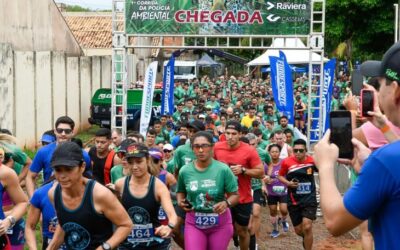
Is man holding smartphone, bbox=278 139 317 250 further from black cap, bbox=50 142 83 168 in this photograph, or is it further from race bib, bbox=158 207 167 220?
black cap, bbox=50 142 83 168

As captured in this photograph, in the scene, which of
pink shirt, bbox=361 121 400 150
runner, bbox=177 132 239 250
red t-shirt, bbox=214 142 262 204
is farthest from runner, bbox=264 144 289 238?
pink shirt, bbox=361 121 400 150

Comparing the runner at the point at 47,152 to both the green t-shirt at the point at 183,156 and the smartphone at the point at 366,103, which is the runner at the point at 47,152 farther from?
the smartphone at the point at 366,103

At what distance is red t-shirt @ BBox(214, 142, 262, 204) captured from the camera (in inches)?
377

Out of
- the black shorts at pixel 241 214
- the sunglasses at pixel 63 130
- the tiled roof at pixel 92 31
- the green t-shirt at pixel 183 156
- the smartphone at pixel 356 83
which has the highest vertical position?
the tiled roof at pixel 92 31

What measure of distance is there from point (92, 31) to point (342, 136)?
145 feet

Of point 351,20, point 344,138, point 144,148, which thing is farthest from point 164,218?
point 351,20

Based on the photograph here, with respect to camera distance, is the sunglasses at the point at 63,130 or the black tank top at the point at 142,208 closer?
the black tank top at the point at 142,208

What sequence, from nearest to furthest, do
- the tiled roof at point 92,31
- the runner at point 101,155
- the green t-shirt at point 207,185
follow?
the green t-shirt at point 207,185, the runner at point 101,155, the tiled roof at point 92,31

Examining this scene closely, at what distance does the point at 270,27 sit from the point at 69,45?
15.0 m

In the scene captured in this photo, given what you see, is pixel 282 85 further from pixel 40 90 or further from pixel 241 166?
pixel 40 90

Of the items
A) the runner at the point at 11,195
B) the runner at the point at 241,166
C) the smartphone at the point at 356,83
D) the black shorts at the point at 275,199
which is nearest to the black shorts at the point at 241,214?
the runner at the point at 241,166

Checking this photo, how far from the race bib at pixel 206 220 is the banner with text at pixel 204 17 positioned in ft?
28.1

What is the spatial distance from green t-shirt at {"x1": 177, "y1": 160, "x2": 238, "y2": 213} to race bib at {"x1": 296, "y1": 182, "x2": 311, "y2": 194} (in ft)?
8.58

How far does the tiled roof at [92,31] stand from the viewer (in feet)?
145
